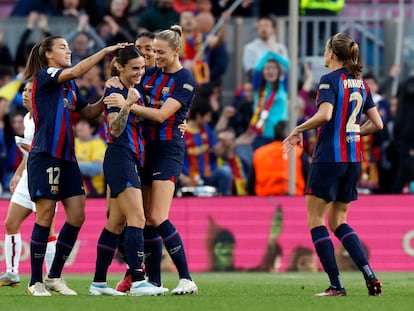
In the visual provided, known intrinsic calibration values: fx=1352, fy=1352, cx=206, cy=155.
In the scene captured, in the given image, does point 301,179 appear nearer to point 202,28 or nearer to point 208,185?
point 208,185

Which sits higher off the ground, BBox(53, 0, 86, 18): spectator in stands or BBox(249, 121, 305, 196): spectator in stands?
→ BBox(53, 0, 86, 18): spectator in stands

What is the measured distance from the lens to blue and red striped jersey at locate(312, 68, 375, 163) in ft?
37.1

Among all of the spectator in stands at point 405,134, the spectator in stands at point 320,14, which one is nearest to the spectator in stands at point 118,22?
the spectator in stands at point 320,14

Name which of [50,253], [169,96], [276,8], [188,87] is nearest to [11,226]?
[50,253]

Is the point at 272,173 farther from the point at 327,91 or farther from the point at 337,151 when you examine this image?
the point at 327,91

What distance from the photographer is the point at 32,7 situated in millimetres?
21297

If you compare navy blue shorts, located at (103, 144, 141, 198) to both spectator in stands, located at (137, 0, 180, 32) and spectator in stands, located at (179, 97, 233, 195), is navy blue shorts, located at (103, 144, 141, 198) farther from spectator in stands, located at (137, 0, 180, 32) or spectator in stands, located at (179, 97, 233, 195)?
spectator in stands, located at (137, 0, 180, 32)

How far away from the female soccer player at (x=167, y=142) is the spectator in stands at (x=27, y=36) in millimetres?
8891

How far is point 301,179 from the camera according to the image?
58.6ft

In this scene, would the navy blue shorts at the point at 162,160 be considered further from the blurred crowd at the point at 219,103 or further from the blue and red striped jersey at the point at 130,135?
the blurred crowd at the point at 219,103

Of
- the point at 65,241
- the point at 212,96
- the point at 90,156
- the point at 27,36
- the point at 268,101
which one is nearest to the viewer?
the point at 65,241

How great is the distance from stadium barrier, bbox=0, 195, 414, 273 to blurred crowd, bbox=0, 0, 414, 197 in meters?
1.11

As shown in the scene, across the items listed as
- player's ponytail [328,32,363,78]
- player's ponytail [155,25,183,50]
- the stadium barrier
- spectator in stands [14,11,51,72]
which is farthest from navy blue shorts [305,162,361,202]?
spectator in stands [14,11,51,72]

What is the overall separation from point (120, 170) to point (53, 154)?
0.62 m
